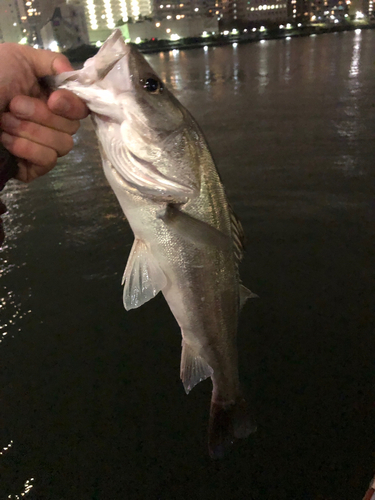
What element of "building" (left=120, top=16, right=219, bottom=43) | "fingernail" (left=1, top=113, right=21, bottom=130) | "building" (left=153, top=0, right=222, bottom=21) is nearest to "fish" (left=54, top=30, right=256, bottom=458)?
"fingernail" (left=1, top=113, right=21, bottom=130)

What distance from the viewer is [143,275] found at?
4.91ft

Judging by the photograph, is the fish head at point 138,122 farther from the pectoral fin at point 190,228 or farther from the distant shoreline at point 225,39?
the distant shoreline at point 225,39

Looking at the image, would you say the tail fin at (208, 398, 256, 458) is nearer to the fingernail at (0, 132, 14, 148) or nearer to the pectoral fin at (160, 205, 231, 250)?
the pectoral fin at (160, 205, 231, 250)

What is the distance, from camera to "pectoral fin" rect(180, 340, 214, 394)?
1708 millimetres

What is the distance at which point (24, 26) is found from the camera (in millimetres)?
43656

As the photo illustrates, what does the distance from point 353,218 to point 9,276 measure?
4.29 meters

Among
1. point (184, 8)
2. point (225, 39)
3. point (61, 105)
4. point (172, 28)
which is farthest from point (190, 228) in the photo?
point (184, 8)

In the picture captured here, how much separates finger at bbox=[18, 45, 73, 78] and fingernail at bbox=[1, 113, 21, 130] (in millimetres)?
249

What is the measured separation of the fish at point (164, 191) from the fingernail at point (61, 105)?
0.06 m

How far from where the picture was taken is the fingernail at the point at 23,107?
1.38m

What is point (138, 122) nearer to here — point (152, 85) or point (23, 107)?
point (152, 85)

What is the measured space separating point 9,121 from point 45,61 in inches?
12.8

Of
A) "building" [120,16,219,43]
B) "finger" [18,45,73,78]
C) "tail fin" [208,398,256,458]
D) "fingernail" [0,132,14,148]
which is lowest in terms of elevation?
"tail fin" [208,398,256,458]

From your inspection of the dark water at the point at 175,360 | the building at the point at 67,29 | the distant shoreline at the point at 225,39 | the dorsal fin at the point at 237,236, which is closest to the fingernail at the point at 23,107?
the dorsal fin at the point at 237,236
